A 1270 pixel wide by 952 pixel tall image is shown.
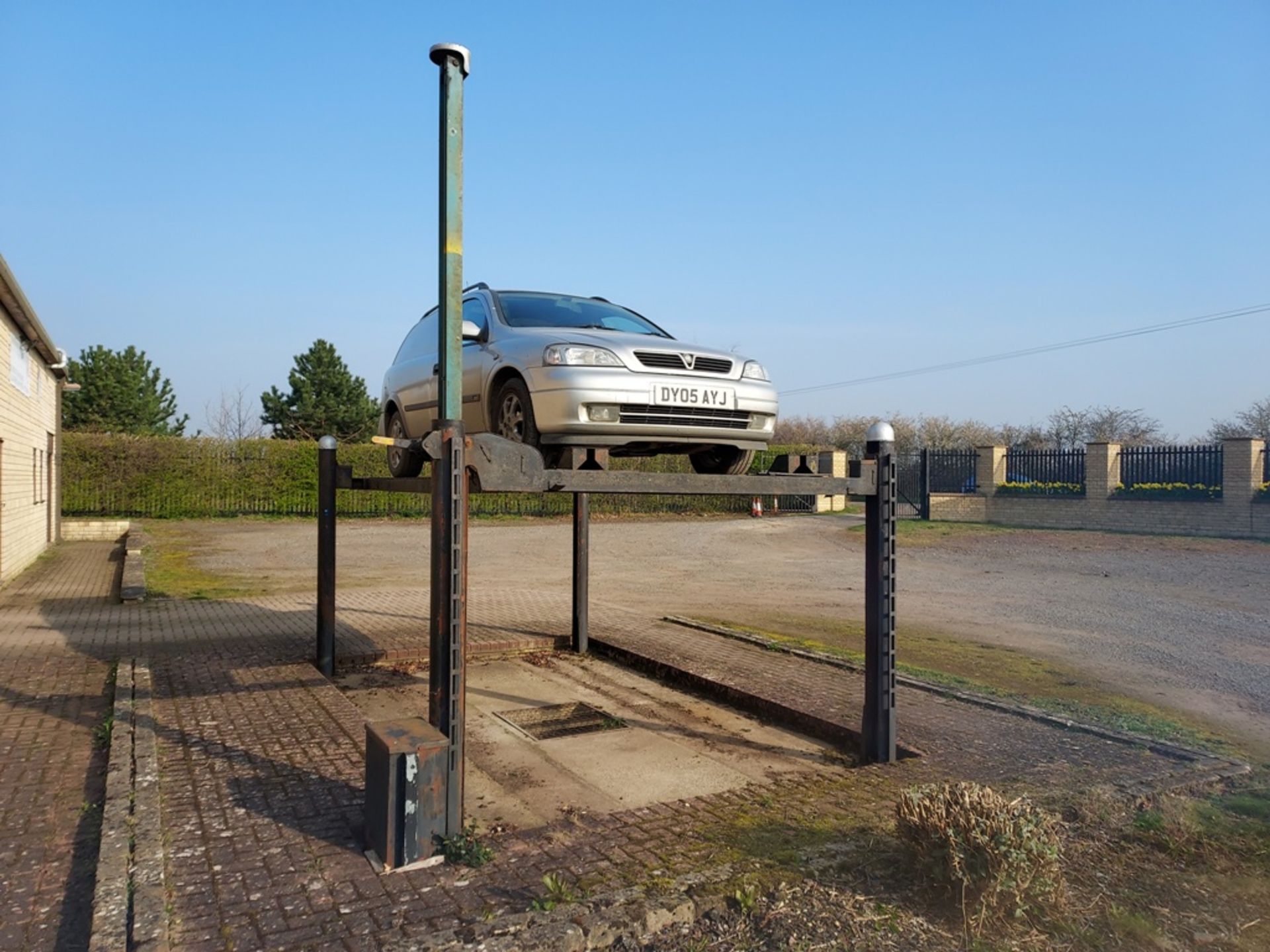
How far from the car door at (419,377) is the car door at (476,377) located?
56cm

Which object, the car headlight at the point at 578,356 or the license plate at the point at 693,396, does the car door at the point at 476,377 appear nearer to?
the car headlight at the point at 578,356

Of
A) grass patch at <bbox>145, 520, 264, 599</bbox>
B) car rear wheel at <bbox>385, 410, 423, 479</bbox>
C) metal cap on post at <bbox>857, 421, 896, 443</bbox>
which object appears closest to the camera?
metal cap on post at <bbox>857, 421, 896, 443</bbox>

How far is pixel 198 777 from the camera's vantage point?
A: 4551mm

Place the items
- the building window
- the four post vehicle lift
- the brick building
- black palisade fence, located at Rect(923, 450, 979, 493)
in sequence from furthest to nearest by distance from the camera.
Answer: black palisade fence, located at Rect(923, 450, 979, 493) → the building window → the brick building → the four post vehicle lift

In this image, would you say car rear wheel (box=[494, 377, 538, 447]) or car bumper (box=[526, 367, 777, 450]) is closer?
car bumper (box=[526, 367, 777, 450])

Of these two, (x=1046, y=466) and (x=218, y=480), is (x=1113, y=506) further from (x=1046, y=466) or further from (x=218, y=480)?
(x=218, y=480)

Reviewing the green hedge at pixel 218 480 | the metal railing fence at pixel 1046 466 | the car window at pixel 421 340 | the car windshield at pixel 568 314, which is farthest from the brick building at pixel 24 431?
the metal railing fence at pixel 1046 466

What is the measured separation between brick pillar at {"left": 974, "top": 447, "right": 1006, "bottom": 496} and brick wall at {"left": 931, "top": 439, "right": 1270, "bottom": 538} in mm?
20

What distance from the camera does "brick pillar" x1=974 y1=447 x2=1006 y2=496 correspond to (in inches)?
1042

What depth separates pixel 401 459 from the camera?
6645 mm

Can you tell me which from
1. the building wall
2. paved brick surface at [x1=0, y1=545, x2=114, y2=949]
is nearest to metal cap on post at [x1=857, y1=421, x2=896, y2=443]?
paved brick surface at [x1=0, y1=545, x2=114, y2=949]

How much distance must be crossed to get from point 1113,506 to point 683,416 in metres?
22.0

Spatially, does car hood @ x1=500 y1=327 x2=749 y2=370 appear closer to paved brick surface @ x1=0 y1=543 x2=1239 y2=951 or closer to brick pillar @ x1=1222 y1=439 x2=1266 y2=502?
paved brick surface @ x1=0 y1=543 x2=1239 y2=951

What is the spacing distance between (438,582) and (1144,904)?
3.13 meters
